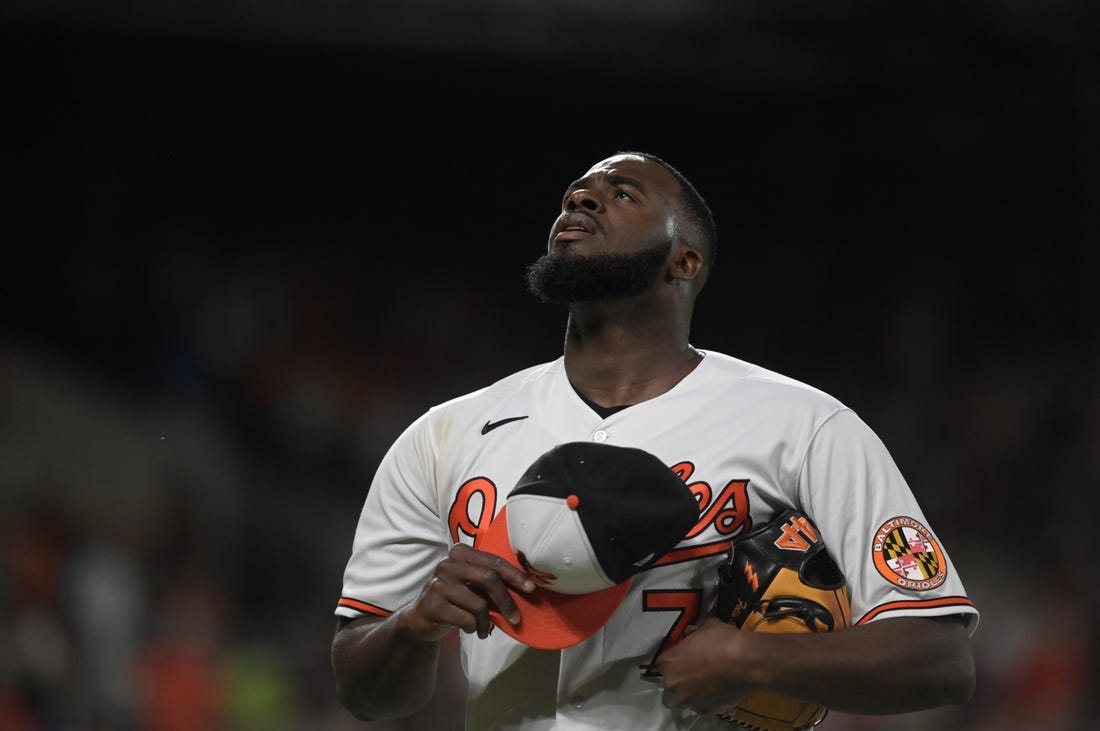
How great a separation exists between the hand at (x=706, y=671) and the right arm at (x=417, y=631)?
292mm

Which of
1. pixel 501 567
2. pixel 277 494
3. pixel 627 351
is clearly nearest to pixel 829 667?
pixel 501 567

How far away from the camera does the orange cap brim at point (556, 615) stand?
2375 mm

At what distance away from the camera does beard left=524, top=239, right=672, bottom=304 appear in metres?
2.88

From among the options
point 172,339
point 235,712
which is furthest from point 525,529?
point 172,339

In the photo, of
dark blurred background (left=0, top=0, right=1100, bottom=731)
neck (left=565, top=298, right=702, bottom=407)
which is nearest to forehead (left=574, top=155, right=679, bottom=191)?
neck (left=565, top=298, right=702, bottom=407)

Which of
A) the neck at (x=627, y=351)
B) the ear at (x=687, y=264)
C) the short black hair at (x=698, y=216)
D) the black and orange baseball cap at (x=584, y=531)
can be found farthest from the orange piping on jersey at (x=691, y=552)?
the short black hair at (x=698, y=216)

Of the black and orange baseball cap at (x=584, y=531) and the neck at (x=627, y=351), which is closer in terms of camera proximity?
the black and orange baseball cap at (x=584, y=531)

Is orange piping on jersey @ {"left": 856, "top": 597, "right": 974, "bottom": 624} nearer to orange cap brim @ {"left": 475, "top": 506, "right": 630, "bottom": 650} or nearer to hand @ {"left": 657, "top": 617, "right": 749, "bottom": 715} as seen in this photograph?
hand @ {"left": 657, "top": 617, "right": 749, "bottom": 715}

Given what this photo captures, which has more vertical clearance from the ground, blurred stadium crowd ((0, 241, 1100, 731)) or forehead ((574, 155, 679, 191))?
forehead ((574, 155, 679, 191))

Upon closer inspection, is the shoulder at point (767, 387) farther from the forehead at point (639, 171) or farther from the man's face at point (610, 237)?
the forehead at point (639, 171)

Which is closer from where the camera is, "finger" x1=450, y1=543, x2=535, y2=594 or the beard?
"finger" x1=450, y1=543, x2=535, y2=594

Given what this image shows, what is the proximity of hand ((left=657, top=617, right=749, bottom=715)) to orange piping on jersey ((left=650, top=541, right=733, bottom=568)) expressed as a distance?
0.25 meters

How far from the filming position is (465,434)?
290 centimetres

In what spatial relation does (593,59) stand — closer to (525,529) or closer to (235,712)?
(235,712)
